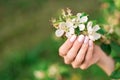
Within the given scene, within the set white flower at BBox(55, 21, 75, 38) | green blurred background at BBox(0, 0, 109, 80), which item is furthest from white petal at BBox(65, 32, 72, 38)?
green blurred background at BBox(0, 0, 109, 80)

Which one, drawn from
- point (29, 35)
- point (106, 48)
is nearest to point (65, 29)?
point (106, 48)

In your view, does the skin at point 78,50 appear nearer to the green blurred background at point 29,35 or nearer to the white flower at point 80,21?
the white flower at point 80,21

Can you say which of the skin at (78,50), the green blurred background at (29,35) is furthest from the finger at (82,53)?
the green blurred background at (29,35)

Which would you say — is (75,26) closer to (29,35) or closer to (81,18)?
(81,18)

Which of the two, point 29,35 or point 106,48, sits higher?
point 106,48

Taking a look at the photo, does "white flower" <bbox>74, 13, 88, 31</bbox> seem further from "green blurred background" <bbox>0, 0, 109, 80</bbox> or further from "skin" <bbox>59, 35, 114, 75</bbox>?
"green blurred background" <bbox>0, 0, 109, 80</bbox>

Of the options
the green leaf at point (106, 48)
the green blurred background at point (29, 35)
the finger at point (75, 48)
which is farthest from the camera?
the green blurred background at point (29, 35)
